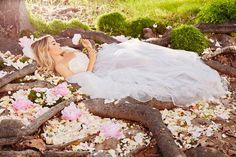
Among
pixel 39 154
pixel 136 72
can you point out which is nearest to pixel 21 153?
pixel 39 154

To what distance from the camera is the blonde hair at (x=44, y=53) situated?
814 cm

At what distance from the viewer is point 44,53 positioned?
8.20 m

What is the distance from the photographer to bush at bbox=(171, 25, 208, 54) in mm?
9859

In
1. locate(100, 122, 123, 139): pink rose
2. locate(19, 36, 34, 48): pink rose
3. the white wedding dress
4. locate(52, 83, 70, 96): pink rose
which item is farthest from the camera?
locate(19, 36, 34, 48): pink rose

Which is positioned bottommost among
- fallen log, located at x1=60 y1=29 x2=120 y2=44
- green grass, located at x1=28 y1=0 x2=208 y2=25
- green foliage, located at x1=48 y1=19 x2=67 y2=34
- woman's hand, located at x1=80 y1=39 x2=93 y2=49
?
green grass, located at x1=28 y1=0 x2=208 y2=25

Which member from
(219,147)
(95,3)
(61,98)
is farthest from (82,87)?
(95,3)

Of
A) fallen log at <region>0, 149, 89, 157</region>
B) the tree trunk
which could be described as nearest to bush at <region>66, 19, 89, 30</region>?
the tree trunk

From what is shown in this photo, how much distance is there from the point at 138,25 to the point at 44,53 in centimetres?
361

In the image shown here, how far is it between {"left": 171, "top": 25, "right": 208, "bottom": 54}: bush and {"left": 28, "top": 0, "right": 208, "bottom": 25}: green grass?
2.01 meters

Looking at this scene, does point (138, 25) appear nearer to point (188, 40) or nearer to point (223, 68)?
point (188, 40)

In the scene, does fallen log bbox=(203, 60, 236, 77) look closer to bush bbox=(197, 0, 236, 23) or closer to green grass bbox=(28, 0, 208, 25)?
bush bbox=(197, 0, 236, 23)

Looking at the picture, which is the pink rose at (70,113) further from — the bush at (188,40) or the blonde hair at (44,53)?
the bush at (188,40)

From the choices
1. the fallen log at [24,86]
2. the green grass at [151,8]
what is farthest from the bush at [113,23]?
the fallen log at [24,86]

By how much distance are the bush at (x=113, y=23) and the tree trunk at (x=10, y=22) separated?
2.00 m
